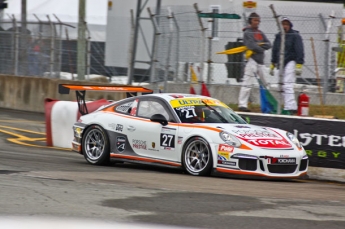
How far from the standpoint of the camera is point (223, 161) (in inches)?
397

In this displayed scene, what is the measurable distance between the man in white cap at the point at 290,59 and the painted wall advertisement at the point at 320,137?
2.52 m

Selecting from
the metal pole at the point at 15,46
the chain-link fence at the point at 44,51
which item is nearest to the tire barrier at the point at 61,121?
the chain-link fence at the point at 44,51

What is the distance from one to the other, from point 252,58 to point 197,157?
16.5 feet

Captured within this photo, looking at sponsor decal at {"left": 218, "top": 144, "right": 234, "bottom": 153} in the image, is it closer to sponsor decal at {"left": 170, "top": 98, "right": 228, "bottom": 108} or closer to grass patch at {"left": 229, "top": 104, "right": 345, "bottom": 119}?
sponsor decal at {"left": 170, "top": 98, "right": 228, "bottom": 108}

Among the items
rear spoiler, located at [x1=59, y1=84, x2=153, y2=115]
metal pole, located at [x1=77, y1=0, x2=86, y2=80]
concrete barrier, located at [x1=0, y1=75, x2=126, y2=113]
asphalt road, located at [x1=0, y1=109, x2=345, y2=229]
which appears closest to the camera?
asphalt road, located at [x1=0, y1=109, x2=345, y2=229]

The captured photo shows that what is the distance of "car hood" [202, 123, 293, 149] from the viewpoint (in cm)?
1009

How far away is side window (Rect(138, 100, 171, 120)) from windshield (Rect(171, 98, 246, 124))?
0.62ft

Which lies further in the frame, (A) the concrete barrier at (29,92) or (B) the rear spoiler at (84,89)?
(A) the concrete barrier at (29,92)

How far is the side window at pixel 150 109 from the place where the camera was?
36.6 ft

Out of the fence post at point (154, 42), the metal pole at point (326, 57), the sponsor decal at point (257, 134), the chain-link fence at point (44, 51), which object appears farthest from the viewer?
the chain-link fence at point (44, 51)

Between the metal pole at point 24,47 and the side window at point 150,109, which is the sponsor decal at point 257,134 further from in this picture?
the metal pole at point 24,47

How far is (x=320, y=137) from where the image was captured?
11031mm

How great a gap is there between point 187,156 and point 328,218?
151 inches

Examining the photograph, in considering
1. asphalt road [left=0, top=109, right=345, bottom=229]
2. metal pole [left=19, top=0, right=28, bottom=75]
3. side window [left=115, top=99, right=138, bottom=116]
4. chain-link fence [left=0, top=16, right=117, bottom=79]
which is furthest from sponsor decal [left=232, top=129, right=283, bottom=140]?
metal pole [left=19, top=0, right=28, bottom=75]
